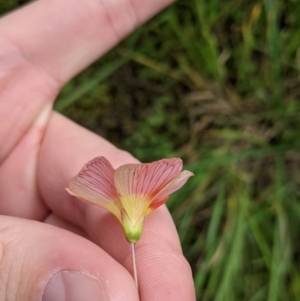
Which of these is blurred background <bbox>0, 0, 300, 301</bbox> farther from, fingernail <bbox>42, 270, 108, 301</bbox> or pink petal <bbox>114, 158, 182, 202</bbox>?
fingernail <bbox>42, 270, 108, 301</bbox>

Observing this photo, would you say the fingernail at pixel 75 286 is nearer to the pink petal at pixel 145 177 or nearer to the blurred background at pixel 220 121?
the pink petal at pixel 145 177

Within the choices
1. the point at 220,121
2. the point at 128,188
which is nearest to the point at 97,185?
the point at 128,188

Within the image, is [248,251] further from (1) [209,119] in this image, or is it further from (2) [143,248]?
(2) [143,248]

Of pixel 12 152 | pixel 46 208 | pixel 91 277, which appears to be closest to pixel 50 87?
pixel 12 152

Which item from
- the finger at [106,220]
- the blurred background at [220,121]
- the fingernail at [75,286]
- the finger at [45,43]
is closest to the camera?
the fingernail at [75,286]

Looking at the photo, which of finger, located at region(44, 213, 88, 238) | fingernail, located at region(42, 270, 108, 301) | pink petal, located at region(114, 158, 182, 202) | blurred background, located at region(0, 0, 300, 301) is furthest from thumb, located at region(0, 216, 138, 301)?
blurred background, located at region(0, 0, 300, 301)

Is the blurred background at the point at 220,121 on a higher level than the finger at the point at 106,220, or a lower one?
lower

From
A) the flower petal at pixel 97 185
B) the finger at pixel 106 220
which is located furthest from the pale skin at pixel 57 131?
the flower petal at pixel 97 185

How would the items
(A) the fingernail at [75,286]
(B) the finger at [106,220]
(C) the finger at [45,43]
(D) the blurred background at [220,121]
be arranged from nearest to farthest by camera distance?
(A) the fingernail at [75,286] < (B) the finger at [106,220] < (C) the finger at [45,43] < (D) the blurred background at [220,121]
